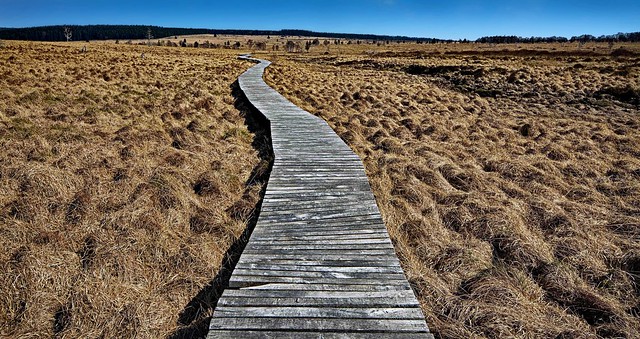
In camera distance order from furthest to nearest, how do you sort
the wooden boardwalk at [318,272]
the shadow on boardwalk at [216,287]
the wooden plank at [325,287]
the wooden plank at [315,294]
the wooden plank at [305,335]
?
the shadow on boardwalk at [216,287]
the wooden plank at [325,287]
the wooden plank at [315,294]
the wooden boardwalk at [318,272]
the wooden plank at [305,335]

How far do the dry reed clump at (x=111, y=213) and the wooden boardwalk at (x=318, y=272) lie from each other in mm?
883

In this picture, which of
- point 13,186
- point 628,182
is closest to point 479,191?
point 628,182

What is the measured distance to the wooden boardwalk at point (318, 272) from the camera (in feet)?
10.9

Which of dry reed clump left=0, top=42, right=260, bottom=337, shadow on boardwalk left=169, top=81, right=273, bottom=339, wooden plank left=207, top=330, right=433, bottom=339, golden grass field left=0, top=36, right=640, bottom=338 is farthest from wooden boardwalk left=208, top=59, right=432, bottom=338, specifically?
dry reed clump left=0, top=42, right=260, bottom=337

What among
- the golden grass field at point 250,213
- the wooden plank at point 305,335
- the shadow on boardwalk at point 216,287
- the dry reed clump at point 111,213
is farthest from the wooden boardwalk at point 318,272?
the dry reed clump at point 111,213

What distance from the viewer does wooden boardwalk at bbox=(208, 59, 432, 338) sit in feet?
10.9

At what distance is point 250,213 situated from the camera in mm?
6250

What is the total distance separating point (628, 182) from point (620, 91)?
1565 centimetres

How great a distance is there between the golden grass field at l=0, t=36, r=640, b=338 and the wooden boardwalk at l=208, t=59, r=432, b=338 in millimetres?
658

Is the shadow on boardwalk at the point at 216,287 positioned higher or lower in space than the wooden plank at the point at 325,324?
lower

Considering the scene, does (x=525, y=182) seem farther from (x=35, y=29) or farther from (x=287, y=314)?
(x=35, y=29)

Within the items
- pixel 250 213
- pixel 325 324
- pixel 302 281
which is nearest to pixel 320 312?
pixel 325 324

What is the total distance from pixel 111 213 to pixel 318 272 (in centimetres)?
385

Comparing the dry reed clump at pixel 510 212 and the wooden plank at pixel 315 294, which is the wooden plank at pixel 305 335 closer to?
the wooden plank at pixel 315 294
